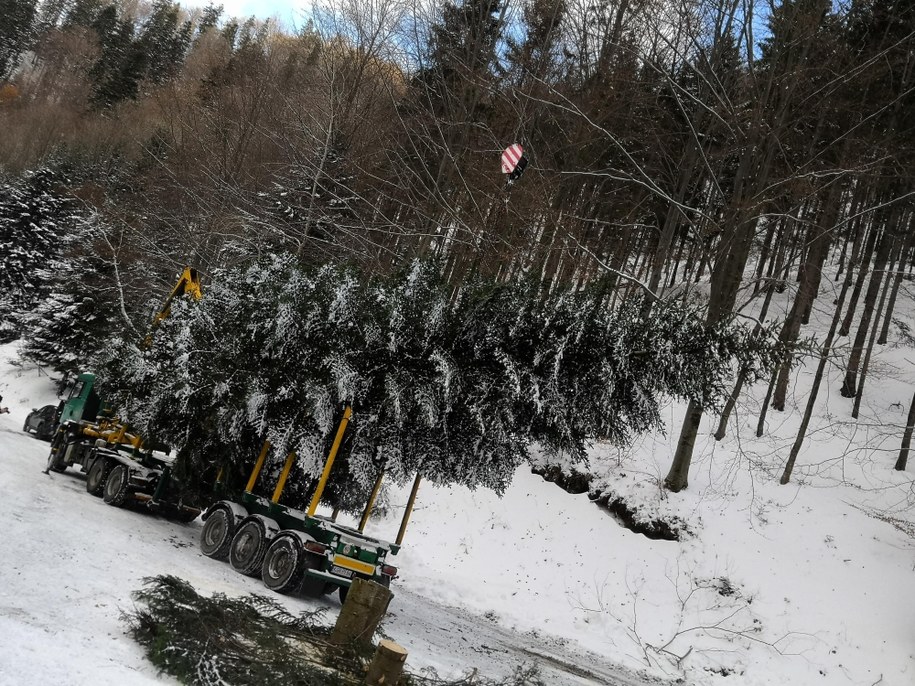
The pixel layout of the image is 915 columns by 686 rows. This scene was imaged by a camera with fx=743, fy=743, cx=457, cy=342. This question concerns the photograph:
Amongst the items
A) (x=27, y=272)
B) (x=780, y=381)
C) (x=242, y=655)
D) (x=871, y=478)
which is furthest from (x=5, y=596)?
(x=27, y=272)

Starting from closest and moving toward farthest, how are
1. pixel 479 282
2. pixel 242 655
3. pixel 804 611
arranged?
pixel 242 655 → pixel 479 282 → pixel 804 611

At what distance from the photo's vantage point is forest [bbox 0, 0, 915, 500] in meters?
11.8

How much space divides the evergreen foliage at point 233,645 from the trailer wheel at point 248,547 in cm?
354

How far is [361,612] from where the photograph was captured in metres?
5.69

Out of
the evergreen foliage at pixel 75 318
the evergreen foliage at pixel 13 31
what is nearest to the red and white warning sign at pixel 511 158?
the evergreen foliage at pixel 75 318

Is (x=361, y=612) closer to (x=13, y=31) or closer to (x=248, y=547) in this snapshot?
(x=248, y=547)

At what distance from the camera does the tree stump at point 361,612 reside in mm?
5660

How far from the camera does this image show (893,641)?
492 inches

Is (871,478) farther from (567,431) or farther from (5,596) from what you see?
(5,596)

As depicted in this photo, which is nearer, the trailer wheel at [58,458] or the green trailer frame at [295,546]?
the green trailer frame at [295,546]

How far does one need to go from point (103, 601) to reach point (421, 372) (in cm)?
522

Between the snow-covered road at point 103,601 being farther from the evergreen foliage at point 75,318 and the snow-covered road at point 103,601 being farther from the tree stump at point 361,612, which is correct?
the evergreen foliage at point 75,318

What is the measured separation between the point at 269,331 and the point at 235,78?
2347cm

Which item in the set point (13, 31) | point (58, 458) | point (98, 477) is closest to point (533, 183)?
point (98, 477)
